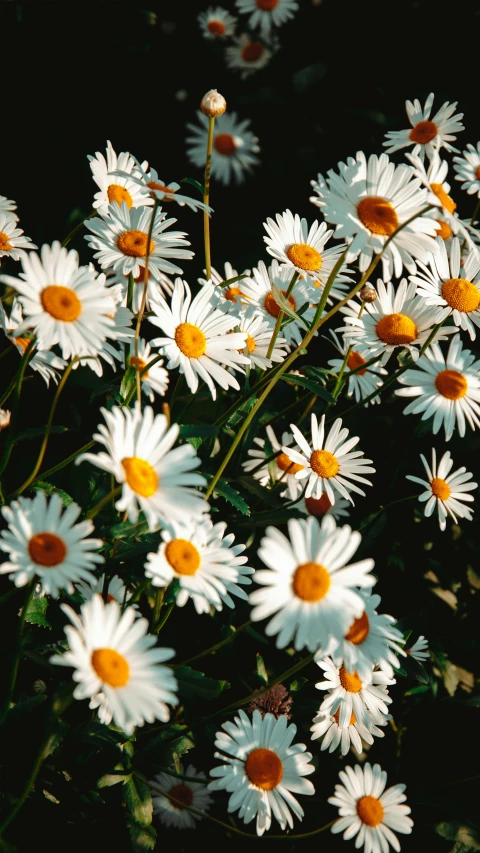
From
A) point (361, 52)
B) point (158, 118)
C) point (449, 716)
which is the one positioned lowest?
point (449, 716)

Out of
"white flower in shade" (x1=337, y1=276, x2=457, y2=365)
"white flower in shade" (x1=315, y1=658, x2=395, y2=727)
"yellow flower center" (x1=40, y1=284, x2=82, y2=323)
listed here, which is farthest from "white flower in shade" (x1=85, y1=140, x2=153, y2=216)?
"white flower in shade" (x1=315, y1=658, x2=395, y2=727)

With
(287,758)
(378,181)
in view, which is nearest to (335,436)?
(378,181)

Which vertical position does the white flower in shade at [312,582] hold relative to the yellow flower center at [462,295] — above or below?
below

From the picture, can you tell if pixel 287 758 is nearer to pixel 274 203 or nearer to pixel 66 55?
pixel 274 203

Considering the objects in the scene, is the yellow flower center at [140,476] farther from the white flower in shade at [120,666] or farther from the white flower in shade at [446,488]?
the white flower in shade at [446,488]

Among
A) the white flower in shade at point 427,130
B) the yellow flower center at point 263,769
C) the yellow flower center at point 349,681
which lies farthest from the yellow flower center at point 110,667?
the white flower in shade at point 427,130
